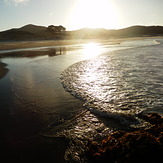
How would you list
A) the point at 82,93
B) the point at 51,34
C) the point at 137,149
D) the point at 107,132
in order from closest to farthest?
1. the point at 137,149
2. the point at 107,132
3. the point at 82,93
4. the point at 51,34

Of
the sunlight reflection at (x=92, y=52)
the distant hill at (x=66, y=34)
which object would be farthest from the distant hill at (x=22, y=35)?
the sunlight reflection at (x=92, y=52)

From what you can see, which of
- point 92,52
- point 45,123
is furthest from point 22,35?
point 45,123

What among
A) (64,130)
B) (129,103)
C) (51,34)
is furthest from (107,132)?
(51,34)

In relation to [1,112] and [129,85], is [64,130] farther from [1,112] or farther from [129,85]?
[129,85]

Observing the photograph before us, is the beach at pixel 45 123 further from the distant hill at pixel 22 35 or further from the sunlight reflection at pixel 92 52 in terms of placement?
the distant hill at pixel 22 35

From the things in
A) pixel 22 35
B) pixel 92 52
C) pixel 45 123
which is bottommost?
pixel 45 123

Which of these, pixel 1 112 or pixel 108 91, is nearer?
pixel 1 112

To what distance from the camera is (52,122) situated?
4363mm

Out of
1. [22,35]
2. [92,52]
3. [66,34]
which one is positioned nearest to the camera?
[92,52]

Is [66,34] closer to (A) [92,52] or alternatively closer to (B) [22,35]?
(B) [22,35]

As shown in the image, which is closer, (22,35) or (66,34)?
(22,35)

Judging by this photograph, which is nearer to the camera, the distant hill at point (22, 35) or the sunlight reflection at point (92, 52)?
the sunlight reflection at point (92, 52)

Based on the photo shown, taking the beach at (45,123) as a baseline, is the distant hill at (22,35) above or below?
above

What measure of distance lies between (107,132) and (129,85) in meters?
3.80
